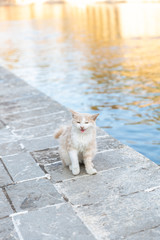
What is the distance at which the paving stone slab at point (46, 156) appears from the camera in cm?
476

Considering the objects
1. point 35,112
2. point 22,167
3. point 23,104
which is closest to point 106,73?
point 23,104

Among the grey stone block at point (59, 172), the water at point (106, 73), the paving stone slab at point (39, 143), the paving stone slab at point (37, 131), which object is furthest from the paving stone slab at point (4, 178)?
the water at point (106, 73)

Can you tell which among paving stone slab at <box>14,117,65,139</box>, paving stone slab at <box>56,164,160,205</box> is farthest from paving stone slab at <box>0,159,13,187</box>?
paving stone slab at <box>14,117,65,139</box>

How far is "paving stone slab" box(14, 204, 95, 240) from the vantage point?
3248 mm

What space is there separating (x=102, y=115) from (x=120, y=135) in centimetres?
108

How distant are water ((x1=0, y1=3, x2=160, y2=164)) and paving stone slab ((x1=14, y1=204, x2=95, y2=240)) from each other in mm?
2450

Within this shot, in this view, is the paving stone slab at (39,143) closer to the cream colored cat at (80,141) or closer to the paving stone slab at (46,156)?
the paving stone slab at (46,156)

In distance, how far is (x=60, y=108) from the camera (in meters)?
6.93

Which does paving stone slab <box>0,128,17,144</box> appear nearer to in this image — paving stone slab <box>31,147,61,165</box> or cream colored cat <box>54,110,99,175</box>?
paving stone slab <box>31,147,61,165</box>

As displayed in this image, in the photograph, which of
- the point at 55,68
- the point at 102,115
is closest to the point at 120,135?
the point at 102,115

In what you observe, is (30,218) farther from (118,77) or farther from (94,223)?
(118,77)

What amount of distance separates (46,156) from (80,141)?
0.79 meters

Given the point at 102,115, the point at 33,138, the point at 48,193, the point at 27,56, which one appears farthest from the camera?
the point at 27,56

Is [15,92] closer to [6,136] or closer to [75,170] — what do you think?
[6,136]
